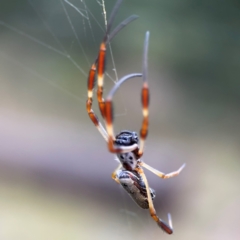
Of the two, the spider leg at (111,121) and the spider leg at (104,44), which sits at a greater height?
the spider leg at (104,44)

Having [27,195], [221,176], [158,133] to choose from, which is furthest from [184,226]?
[27,195]

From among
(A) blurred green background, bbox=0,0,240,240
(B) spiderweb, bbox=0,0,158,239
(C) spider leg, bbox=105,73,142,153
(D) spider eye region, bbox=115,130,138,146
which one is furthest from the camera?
(B) spiderweb, bbox=0,0,158,239

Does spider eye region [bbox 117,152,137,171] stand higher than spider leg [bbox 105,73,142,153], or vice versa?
spider leg [bbox 105,73,142,153]

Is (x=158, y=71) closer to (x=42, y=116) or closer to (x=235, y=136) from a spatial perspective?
(x=235, y=136)

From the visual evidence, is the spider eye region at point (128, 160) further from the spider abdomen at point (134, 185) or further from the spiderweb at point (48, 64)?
the spiderweb at point (48, 64)

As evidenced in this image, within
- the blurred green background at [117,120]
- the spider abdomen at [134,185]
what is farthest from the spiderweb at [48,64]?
the spider abdomen at [134,185]

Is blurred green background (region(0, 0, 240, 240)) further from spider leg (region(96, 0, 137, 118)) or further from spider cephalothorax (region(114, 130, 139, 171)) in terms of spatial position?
spider leg (region(96, 0, 137, 118))

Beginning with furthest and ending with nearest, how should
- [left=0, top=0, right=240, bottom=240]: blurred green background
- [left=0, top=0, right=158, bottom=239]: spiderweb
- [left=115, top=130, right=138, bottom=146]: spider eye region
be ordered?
[left=0, top=0, right=158, bottom=239]: spiderweb
[left=0, top=0, right=240, bottom=240]: blurred green background
[left=115, top=130, right=138, bottom=146]: spider eye region

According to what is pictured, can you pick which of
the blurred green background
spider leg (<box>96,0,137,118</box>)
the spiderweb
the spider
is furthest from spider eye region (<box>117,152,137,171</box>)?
the spiderweb
